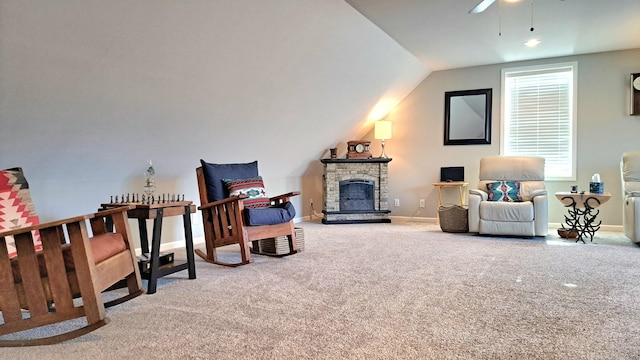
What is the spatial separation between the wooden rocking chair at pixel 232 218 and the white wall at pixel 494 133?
3.28 m

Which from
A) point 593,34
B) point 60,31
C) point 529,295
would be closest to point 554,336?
point 529,295

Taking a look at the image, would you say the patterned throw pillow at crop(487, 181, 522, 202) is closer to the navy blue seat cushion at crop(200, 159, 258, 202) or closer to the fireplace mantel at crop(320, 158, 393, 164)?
the fireplace mantel at crop(320, 158, 393, 164)

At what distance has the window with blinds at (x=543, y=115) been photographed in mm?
5688

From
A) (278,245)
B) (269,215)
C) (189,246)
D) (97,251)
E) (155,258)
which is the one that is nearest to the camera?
(97,251)

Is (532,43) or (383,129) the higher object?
(532,43)

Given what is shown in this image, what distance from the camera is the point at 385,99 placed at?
6.18 m

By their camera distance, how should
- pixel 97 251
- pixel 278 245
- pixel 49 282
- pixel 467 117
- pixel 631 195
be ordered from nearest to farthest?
pixel 49 282 < pixel 97 251 < pixel 278 245 < pixel 631 195 < pixel 467 117

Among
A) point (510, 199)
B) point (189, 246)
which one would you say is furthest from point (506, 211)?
point (189, 246)

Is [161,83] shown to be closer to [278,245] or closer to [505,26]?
[278,245]

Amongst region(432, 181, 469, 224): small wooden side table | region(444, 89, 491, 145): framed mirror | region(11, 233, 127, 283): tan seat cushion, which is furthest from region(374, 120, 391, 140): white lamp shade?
region(11, 233, 127, 283): tan seat cushion

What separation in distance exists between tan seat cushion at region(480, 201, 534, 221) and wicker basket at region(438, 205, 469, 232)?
0.94 feet

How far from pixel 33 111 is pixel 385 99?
14.9 ft

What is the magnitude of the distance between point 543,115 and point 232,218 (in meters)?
4.67

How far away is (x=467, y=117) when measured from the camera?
6254 mm
